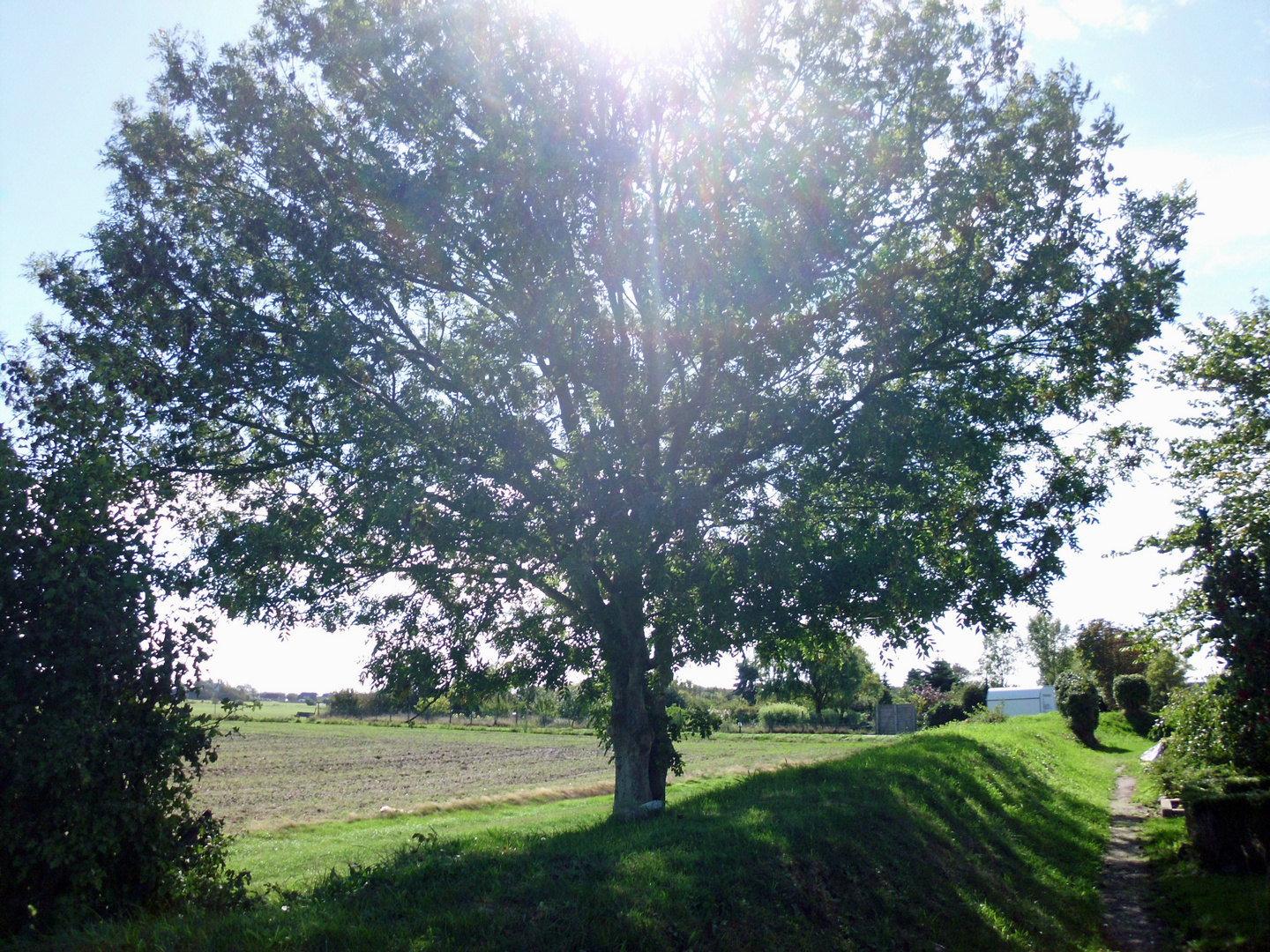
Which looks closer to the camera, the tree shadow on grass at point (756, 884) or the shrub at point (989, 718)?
the tree shadow on grass at point (756, 884)

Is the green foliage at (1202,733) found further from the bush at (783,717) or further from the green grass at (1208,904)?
the bush at (783,717)

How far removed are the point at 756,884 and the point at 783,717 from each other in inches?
2785

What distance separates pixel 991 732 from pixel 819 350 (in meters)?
20.2

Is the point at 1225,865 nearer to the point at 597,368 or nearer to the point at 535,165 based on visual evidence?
the point at 597,368

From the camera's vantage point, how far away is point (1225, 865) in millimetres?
10000

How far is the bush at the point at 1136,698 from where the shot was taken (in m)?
36.7

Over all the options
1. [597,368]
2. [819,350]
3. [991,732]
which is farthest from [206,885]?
[991,732]

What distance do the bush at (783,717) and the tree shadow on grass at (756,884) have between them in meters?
62.7

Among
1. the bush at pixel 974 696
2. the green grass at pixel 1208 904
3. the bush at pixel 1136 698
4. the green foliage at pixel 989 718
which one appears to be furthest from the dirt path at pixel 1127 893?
the bush at pixel 974 696

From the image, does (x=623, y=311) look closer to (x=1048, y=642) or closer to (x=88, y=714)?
(x=88, y=714)

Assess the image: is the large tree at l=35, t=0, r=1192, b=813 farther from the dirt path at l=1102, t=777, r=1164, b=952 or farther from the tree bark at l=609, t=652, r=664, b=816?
the dirt path at l=1102, t=777, r=1164, b=952

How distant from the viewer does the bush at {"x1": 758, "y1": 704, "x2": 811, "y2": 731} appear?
74.1m

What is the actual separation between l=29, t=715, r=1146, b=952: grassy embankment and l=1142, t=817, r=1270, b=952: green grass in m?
0.90

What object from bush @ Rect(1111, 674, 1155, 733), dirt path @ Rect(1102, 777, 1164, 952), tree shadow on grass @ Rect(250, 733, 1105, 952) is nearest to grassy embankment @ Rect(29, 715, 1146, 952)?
tree shadow on grass @ Rect(250, 733, 1105, 952)
